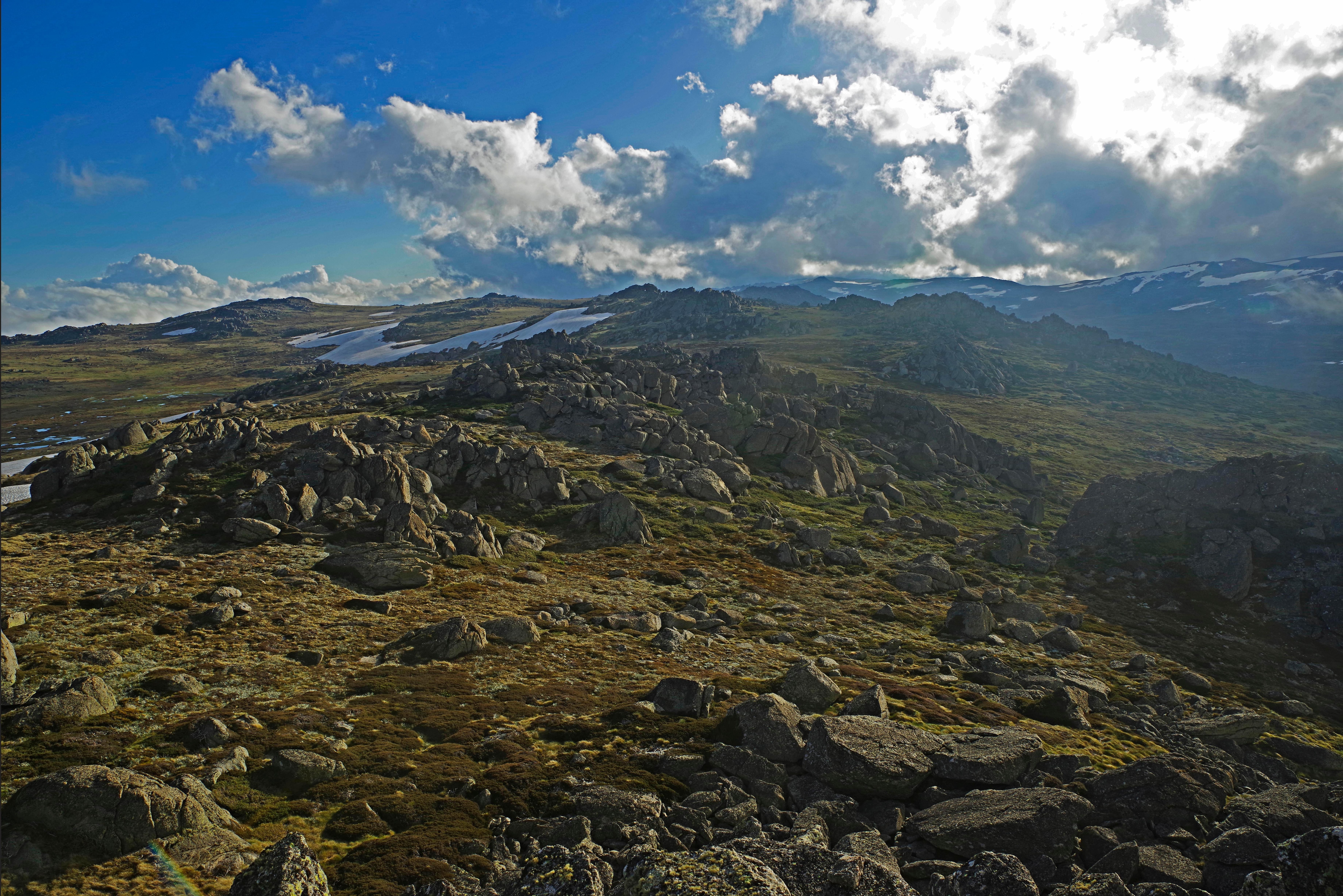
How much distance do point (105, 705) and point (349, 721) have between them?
9175 mm

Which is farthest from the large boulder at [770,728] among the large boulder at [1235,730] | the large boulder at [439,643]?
the large boulder at [1235,730]

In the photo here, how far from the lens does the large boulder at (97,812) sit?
1606 cm

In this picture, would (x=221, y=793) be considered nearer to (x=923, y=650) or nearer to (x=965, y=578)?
(x=923, y=650)

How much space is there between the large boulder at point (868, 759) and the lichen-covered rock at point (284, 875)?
16431 mm

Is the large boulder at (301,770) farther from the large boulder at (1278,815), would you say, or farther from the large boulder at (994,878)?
the large boulder at (1278,815)

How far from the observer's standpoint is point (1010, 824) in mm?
18969

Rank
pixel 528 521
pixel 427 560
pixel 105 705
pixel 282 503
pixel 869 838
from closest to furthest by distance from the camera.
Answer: pixel 869 838, pixel 105 705, pixel 427 560, pixel 282 503, pixel 528 521

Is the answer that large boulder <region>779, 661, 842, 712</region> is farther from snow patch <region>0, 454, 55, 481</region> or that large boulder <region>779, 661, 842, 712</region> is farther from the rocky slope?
Result: snow patch <region>0, 454, 55, 481</region>

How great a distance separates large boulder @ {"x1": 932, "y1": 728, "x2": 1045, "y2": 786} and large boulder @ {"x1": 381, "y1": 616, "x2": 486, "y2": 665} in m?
25.0

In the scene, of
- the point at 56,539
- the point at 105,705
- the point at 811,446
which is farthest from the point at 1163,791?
the point at 811,446

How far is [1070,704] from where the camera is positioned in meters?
34.5

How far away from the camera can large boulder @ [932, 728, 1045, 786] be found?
23.0 metres

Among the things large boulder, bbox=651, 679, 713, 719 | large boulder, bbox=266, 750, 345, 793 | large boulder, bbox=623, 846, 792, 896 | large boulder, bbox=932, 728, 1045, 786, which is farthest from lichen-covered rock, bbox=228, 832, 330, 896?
large boulder, bbox=932, 728, 1045, 786

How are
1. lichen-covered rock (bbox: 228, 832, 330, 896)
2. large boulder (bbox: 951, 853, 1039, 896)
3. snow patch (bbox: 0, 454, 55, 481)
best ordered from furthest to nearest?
snow patch (bbox: 0, 454, 55, 481) → large boulder (bbox: 951, 853, 1039, 896) → lichen-covered rock (bbox: 228, 832, 330, 896)
